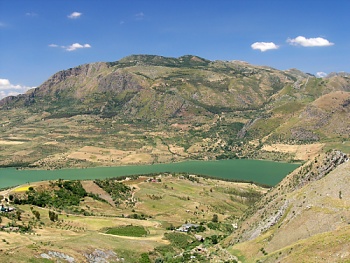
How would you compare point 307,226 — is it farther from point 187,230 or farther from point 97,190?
point 97,190

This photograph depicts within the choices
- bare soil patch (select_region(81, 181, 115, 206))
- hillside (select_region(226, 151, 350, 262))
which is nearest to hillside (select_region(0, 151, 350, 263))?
hillside (select_region(226, 151, 350, 262))

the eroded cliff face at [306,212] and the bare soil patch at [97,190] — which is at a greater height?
the eroded cliff face at [306,212]

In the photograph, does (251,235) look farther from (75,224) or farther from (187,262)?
(75,224)

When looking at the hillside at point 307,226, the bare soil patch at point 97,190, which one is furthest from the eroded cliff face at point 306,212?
the bare soil patch at point 97,190

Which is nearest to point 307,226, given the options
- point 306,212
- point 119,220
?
point 306,212

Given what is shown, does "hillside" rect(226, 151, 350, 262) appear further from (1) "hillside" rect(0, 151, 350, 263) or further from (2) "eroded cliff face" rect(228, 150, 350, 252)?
(1) "hillside" rect(0, 151, 350, 263)

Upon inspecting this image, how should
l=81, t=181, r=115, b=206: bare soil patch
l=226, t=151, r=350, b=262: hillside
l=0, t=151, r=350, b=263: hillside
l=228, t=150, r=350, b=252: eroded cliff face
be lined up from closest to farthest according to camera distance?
1. l=226, t=151, r=350, b=262: hillside
2. l=0, t=151, r=350, b=263: hillside
3. l=228, t=150, r=350, b=252: eroded cliff face
4. l=81, t=181, r=115, b=206: bare soil patch

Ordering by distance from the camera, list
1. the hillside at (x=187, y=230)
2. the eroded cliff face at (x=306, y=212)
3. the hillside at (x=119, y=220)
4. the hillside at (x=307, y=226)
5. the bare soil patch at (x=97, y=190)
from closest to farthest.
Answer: the hillside at (x=307, y=226), the hillside at (x=187, y=230), the eroded cliff face at (x=306, y=212), the hillside at (x=119, y=220), the bare soil patch at (x=97, y=190)

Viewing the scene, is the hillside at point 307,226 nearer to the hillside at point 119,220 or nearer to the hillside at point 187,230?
the hillside at point 187,230

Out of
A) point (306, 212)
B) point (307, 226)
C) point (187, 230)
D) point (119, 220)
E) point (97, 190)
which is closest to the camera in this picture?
point (307, 226)

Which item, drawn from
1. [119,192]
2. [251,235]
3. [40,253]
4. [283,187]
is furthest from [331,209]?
[119,192]

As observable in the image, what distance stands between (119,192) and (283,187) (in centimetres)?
7569

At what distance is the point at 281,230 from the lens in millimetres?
54500

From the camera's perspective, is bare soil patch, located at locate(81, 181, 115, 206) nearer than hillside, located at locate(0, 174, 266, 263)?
No
